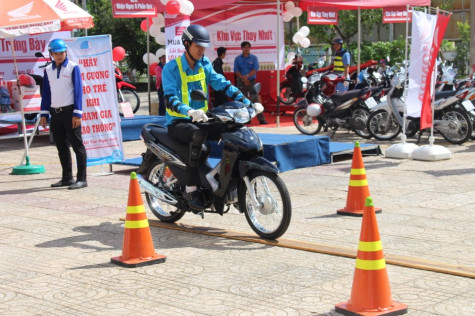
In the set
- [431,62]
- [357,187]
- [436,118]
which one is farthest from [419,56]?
[357,187]

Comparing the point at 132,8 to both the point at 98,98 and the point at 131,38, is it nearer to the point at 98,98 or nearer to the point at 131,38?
the point at 98,98

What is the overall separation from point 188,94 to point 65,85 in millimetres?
3140

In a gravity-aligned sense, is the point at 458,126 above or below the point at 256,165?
below

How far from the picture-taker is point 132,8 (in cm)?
1661

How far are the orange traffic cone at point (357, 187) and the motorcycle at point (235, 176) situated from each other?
1.20 meters

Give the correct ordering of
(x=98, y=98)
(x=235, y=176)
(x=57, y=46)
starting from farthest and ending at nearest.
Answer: (x=98, y=98) < (x=57, y=46) < (x=235, y=176)

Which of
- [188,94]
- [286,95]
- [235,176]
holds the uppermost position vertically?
[188,94]

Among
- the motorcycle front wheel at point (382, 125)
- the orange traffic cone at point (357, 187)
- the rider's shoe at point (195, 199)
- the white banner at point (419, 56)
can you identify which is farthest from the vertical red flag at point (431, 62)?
the rider's shoe at point (195, 199)

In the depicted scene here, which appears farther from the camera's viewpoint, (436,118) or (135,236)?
(436,118)

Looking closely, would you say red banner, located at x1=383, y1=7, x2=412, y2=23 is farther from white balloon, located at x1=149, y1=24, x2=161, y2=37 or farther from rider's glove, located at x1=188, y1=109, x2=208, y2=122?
rider's glove, located at x1=188, y1=109, x2=208, y2=122

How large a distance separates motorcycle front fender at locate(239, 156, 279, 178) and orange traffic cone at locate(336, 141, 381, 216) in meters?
1.28

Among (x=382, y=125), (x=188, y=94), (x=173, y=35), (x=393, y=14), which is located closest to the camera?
(x=188, y=94)

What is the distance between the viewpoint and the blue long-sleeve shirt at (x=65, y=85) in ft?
32.9

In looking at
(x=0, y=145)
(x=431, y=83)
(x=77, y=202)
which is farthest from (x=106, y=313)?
(x=0, y=145)
